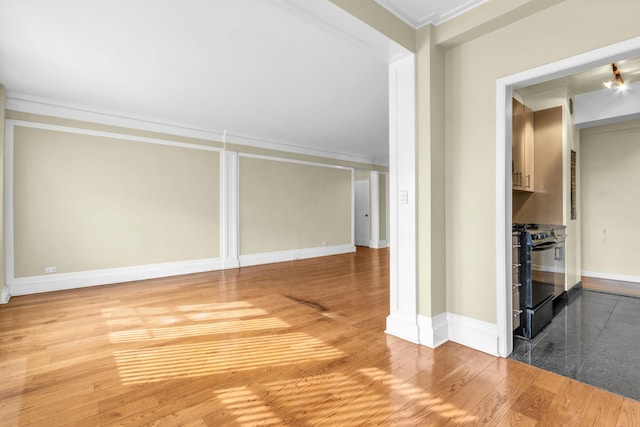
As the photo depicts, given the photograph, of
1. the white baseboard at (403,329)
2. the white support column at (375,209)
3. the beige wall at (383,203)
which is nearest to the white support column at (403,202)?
the white baseboard at (403,329)

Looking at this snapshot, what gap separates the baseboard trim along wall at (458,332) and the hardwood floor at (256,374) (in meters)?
0.07

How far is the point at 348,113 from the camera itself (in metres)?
4.77

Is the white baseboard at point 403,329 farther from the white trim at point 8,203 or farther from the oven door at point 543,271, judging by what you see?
the white trim at point 8,203

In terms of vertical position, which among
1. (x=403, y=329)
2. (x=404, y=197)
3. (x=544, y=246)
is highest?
(x=404, y=197)

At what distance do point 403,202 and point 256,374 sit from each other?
168 centimetres

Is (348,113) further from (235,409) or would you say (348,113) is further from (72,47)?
(235,409)

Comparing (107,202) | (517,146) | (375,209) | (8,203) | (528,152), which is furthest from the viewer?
(375,209)

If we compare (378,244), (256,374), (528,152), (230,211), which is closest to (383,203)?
(378,244)

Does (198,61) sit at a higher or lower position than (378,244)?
higher

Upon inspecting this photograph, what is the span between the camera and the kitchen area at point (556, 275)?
6.97 feet

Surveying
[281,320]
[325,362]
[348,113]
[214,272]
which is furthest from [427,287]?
[214,272]

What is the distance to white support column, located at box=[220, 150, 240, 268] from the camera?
5746mm

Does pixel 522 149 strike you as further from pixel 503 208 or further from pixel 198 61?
pixel 198 61

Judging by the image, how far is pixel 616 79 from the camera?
3352mm
